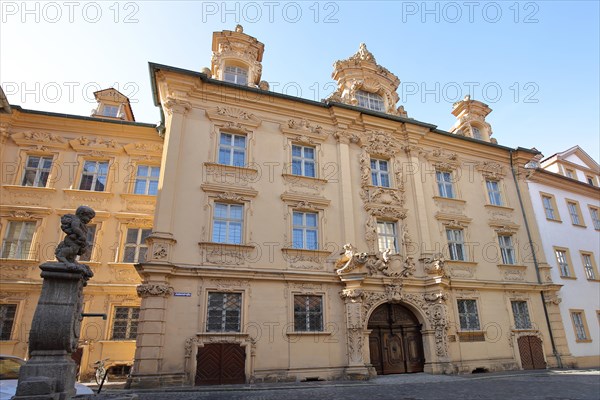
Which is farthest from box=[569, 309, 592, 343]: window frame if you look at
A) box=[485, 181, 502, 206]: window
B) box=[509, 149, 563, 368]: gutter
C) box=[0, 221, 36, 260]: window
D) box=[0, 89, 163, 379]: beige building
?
box=[0, 221, 36, 260]: window

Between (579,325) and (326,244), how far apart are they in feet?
50.8

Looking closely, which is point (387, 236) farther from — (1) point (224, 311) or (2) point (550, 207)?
(2) point (550, 207)

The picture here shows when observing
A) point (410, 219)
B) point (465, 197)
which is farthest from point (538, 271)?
point (410, 219)

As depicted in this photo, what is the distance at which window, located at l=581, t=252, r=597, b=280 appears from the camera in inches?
864

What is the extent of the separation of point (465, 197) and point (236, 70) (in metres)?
13.5

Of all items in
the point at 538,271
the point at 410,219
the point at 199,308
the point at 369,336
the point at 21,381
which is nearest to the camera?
the point at 21,381

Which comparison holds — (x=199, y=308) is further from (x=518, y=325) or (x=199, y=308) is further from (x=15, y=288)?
(x=518, y=325)

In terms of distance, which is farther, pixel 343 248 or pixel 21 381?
pixel 343 248

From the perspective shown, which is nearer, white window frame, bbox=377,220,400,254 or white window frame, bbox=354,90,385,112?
white window frame, bbox=377,220,400,254

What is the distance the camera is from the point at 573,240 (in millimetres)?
22328

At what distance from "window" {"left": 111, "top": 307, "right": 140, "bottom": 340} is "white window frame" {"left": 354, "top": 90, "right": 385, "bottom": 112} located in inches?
590

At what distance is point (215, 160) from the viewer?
1535 cm

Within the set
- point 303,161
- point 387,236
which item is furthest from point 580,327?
point 303,161

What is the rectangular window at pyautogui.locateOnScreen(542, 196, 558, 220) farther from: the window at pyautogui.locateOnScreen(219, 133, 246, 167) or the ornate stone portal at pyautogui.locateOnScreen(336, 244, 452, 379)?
→ the window at pyautogui.locateOnScreen(219, 133, 246, 167)
